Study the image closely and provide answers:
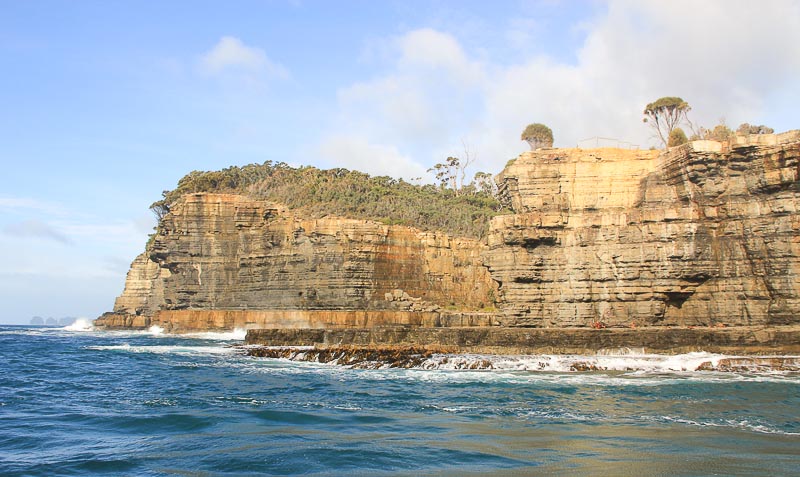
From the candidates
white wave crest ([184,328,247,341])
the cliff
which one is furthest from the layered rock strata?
white wave crest ([184,328,247,341])

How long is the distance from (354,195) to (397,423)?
61.9 m

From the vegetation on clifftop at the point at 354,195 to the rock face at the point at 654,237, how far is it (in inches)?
1219

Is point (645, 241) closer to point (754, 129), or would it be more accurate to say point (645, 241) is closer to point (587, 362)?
point (587, 362)

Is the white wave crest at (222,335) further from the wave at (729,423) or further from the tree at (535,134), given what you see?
Result: the wave at (729,423)

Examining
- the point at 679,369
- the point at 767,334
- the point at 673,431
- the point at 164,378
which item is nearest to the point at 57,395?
the point at 164,378

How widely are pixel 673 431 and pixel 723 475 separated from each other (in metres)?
4.13

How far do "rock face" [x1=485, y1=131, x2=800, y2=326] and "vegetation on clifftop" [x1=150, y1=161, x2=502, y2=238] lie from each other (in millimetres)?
30972

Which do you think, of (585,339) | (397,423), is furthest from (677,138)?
Result: (397,423)

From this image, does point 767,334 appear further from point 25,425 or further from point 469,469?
point 25,425

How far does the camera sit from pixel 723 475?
10.7 m

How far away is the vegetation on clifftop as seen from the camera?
235 feet

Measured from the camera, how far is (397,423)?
15891 millimetres

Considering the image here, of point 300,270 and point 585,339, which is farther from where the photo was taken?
point 300,270

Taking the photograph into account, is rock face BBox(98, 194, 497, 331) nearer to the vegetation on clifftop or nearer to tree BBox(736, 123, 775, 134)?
the vegetation on clifftop
